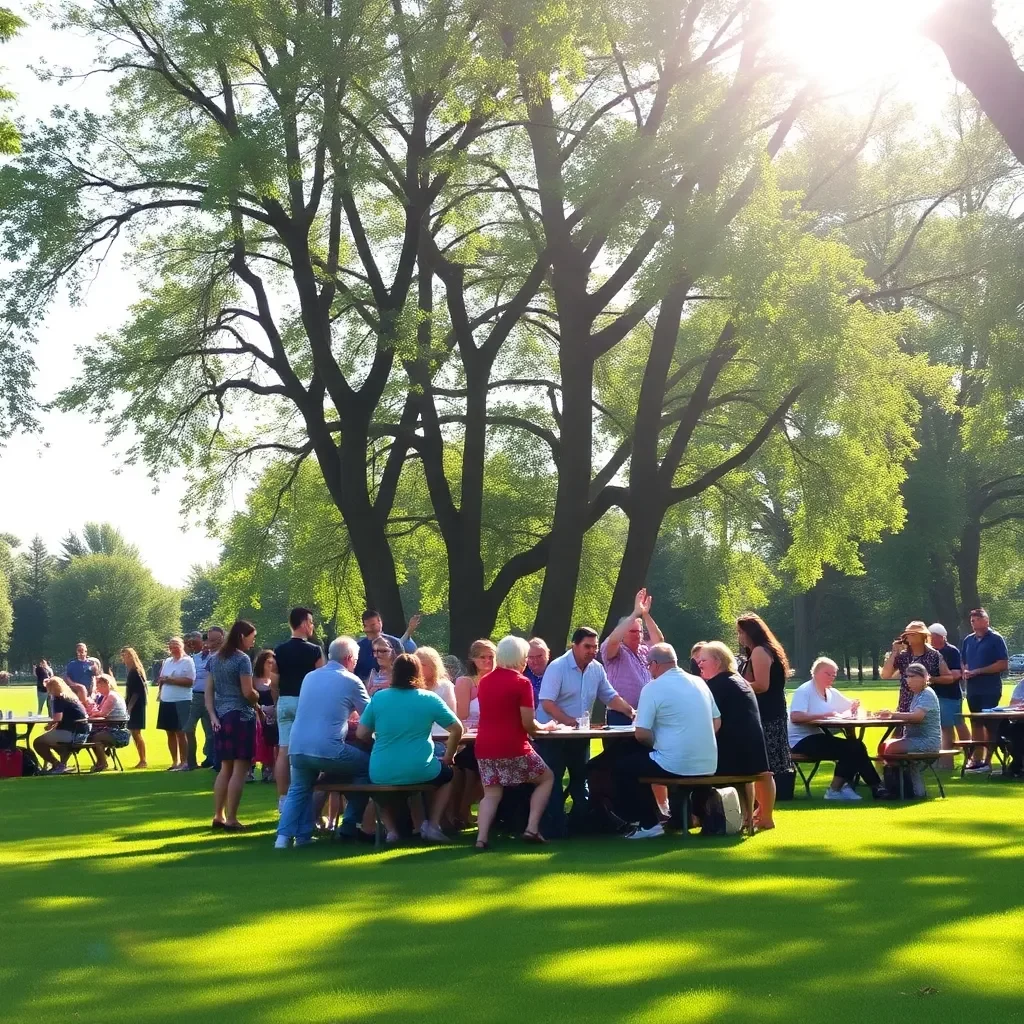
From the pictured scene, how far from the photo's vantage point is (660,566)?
8131 centimetres

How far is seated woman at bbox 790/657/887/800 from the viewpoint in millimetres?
15789

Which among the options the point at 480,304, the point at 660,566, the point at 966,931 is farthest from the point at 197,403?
the point at 660,566

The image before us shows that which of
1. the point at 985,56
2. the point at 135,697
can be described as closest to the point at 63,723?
the point at 135,697

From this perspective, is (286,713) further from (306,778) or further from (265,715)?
(265,715)

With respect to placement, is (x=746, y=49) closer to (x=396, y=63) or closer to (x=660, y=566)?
(x=396, y=63)

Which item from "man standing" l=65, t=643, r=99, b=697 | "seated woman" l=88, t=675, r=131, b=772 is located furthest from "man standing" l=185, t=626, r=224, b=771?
"man standing" l=65, t=643, r=99, b=697

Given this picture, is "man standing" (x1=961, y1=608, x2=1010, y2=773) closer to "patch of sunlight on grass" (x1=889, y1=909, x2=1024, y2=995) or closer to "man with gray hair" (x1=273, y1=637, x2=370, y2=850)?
"man with gray hair" (x1=273, y1=637, x2=370, y2=850)

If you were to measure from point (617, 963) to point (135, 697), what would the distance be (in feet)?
61.6

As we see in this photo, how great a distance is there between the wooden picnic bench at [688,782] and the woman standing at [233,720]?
3.84 m

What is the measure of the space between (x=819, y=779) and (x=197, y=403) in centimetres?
1416

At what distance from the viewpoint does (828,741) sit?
53.1 ft

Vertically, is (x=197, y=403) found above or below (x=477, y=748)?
above

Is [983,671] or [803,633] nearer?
[983,671]

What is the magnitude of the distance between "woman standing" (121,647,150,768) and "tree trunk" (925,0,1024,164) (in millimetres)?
18528
